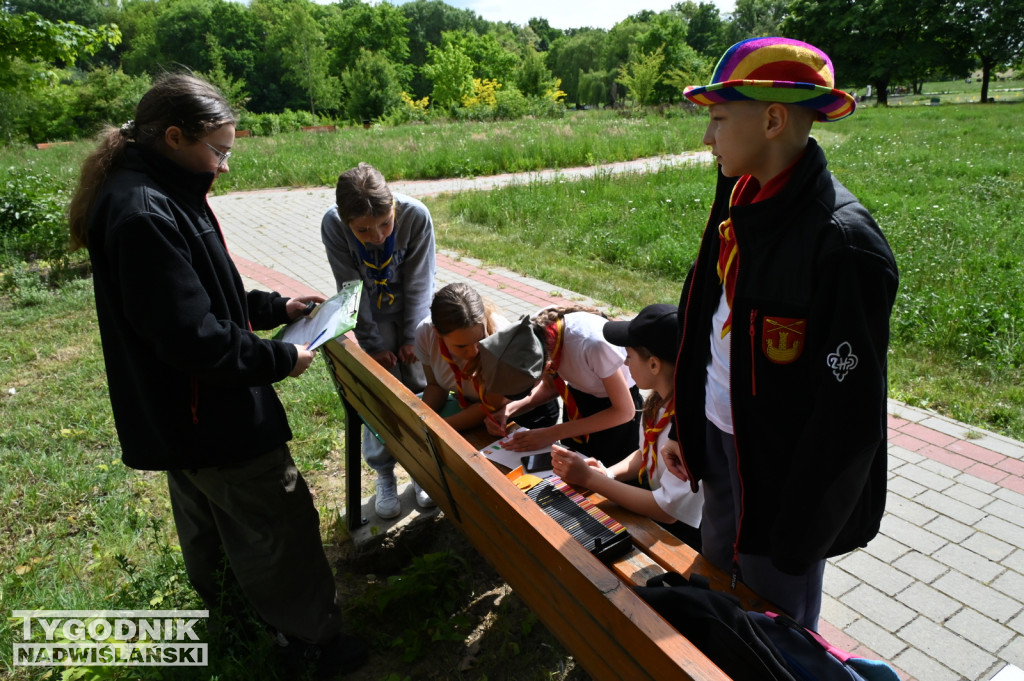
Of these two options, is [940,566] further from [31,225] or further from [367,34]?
[367,34]

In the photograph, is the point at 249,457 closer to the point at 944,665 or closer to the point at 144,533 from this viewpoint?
the point at 144,533

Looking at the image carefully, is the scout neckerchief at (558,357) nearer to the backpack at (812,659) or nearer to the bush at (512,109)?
the backpack at (812,659)

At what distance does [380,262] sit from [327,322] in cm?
103

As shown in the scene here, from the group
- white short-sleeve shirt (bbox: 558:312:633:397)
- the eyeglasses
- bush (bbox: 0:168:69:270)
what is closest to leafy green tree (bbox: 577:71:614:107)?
bush (bbox: 0:168:69:270)

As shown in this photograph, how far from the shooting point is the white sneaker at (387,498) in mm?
3295

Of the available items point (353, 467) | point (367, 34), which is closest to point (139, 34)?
point (367, 34)

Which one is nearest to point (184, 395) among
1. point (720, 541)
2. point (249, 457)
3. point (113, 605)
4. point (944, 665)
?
point (249, 457)

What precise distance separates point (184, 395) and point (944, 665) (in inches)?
107

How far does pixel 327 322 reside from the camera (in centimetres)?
223

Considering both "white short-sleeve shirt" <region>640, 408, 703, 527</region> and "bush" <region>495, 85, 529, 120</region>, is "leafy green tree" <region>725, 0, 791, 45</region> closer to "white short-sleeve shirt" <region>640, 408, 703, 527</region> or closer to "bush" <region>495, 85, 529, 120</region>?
"bush" <region>495, 85, 529, 120</region>

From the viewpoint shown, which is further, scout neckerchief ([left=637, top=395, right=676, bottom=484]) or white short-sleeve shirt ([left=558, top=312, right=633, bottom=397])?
white short-sleeve shirt ([left=558, top=312, right=633, bottom=397])

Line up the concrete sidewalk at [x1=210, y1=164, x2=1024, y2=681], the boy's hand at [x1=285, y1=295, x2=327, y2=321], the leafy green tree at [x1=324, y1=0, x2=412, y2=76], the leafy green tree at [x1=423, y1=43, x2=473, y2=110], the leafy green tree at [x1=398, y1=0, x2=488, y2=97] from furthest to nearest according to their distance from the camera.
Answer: the leafy green tree at [x1=398, y1=0, x2=488, y2=97] < the leafy green tree at [x1=324, y1=0, x2=412, y2=76] < the leafy green tree at [x1=423, y1=43, x2=473, y2=110] < the boy's hand at [x1=285, y1=295, x2=327, y2=321] < the concrete sidewalk at [x1=210, y1=164, x2=1024, y2=681]

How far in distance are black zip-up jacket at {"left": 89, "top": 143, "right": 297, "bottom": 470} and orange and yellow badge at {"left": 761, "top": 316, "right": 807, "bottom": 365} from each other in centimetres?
134

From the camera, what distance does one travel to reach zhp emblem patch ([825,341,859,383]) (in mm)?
1362
